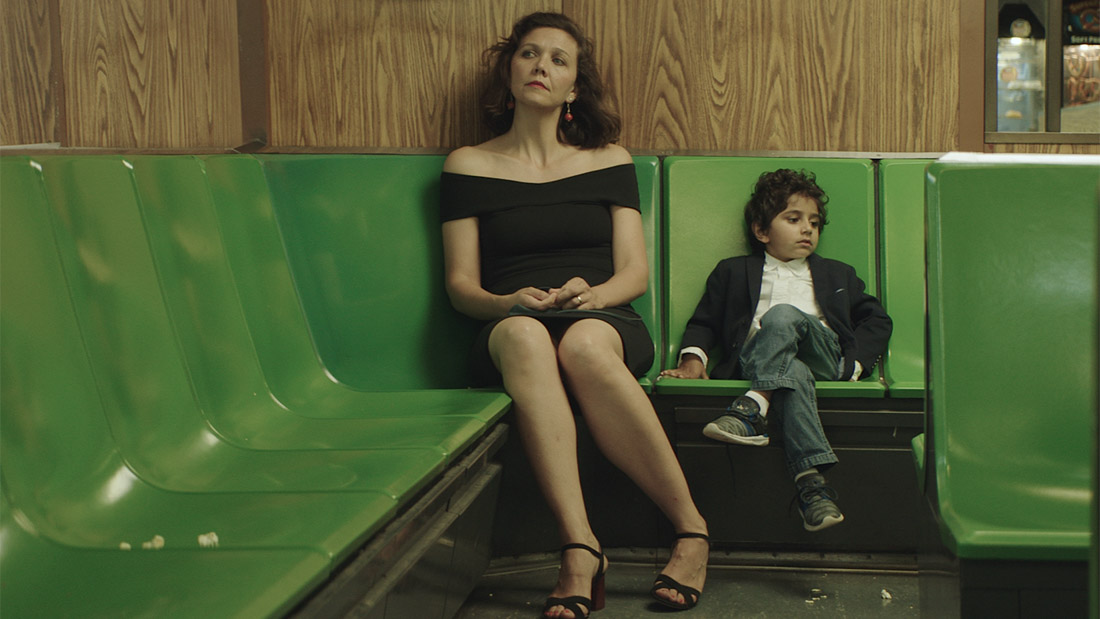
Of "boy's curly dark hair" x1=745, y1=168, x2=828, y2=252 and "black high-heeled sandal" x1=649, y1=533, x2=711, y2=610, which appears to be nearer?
"black high-heeled sandal" x1=649, y1=533, x2=711, y2=610

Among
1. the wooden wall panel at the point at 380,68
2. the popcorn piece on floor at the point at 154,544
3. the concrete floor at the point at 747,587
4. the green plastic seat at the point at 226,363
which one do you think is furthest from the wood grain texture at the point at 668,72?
the popcorn piece on floor at the point at 154,544

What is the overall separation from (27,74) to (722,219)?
1.80m

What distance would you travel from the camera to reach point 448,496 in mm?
1724

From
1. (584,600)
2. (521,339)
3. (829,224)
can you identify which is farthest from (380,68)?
(584,600)

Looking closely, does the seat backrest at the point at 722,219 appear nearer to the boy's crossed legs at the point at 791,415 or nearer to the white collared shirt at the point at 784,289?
the white collared shirt at the point at 784,289

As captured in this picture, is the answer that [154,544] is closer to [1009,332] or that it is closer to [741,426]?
[1009,332]

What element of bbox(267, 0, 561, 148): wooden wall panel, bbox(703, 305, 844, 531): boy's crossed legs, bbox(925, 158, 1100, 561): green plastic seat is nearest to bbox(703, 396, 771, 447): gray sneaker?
bbox(703, 305, 844, 531): boy's crossed legs

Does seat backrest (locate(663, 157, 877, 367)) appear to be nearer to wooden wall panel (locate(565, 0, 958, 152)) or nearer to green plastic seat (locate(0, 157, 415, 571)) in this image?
→ wooden wall panel (locate(565, 0, 958, 152))

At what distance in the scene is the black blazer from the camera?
2.60 meters

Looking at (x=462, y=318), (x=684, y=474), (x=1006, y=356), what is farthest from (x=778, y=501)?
(x=1006, y=356)

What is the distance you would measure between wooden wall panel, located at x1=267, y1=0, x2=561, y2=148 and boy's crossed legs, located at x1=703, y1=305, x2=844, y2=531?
1211 mm

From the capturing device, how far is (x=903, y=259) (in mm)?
2801

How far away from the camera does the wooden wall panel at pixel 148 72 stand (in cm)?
204

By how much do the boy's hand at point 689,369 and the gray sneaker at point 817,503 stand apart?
18.0 inches
